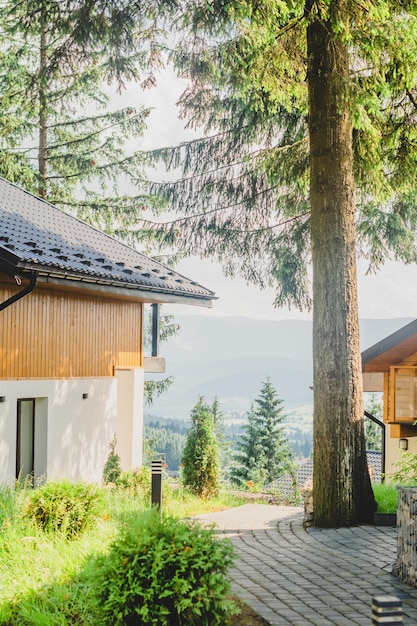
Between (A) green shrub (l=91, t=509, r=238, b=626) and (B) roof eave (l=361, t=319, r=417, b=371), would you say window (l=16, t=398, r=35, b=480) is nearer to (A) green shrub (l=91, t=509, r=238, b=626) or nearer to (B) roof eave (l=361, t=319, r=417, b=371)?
(A) green shrub (l=91, t=509, r=238, b=626)

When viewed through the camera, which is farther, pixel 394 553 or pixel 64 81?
pixel 64 81

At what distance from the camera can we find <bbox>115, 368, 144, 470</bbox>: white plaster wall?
1392 cm

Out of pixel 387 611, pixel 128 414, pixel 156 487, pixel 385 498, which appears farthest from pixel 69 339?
pixel 387 611

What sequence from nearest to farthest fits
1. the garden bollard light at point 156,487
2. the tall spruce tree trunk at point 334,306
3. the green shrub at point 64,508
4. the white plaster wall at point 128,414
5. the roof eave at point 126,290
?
1. the green shrub at point 64,508
2. the garden bollard light at point 156,487
3. the tall spruce tree trunk at point 334,306
4. the roof eave at point 126,290
5. the white plaster wall at point 128,414

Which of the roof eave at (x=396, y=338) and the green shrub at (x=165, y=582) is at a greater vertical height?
the roof eave at (x=396, y=338)

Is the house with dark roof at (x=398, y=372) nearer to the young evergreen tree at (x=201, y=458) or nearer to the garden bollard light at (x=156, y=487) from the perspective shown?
the young evergreen tree at (x=201, y=458)

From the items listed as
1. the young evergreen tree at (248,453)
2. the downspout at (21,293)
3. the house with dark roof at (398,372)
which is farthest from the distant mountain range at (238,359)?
the downspout at (21,293)

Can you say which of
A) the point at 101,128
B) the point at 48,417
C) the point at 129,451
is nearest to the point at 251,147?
the point at 101,128

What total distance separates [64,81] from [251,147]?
868 centimetres

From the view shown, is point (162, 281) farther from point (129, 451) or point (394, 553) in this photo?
point (394, 553)

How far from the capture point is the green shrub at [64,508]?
7586 millimetres

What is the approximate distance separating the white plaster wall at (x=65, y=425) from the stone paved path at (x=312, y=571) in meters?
2.87

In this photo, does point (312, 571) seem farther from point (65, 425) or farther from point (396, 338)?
point (396, 338)

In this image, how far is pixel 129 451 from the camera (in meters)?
14.1
